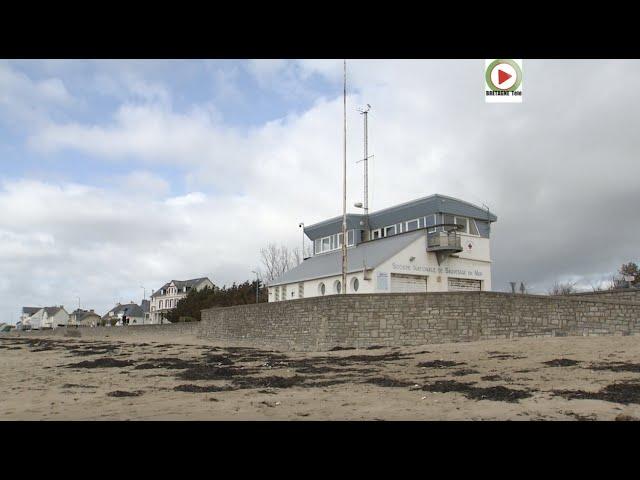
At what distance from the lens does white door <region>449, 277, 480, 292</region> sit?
3325cm

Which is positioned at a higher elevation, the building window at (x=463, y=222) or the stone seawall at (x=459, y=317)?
the building window at (x=463, y=222)

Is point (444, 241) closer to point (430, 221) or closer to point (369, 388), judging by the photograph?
point (430, 221)

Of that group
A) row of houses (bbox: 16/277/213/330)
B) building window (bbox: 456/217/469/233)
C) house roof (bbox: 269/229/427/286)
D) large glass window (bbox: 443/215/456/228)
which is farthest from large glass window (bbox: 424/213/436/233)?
row of houses (bbox: 16/277/213/330)

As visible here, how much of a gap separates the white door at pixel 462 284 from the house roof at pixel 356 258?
333cm

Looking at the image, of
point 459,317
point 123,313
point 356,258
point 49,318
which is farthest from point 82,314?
point 459,317

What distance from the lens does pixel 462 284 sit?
3381 centimetres

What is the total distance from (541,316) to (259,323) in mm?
12935

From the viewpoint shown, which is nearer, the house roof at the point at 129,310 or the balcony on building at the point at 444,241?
the balcony on building at the point at 444,241

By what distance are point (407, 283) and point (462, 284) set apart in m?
4.37

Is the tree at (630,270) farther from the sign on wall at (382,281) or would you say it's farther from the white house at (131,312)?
the white house at (131,312)

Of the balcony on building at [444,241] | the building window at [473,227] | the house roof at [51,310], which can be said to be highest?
the building window at [473,227]

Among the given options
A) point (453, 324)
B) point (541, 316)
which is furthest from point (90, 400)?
point (541, 316)

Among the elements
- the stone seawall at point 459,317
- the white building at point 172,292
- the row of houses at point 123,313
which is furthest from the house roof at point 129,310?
the stone seawall at point 459,317

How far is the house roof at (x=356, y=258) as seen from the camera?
31.3 meters
